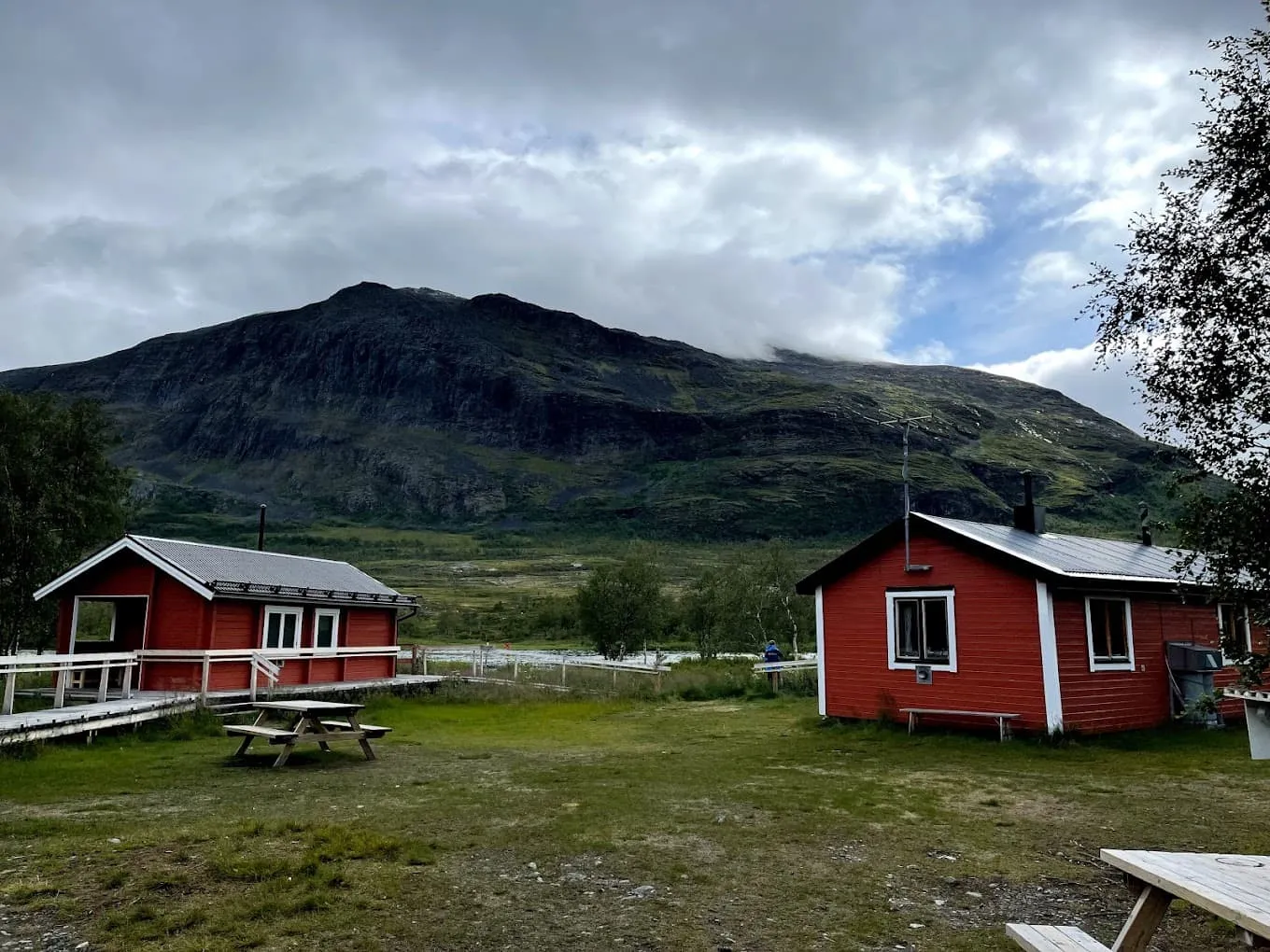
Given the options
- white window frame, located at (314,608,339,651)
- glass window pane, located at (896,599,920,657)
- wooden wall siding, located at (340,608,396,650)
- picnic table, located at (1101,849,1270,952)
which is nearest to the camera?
picnic table, located at (1101,849,1270,952)

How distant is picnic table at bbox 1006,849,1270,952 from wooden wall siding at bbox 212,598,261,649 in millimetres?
21584

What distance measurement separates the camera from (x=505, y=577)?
375ft

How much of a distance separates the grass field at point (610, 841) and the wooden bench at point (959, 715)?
632mm

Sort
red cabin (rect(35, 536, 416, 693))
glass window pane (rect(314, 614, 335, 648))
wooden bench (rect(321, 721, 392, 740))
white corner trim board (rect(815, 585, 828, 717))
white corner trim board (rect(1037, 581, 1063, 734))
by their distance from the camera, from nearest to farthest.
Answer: wooden bench (rect(321, 721, 392, 740)) → white corner trim board (rect(1037, 581, 1063, 734)) → white corner trim board (rect(815, 585, 828, 717)) → red cabin (rect(35, 536, 416, 693)) → glass window pane (rect(314, 614, 335, 648))

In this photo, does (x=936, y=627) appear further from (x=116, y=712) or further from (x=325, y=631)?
(x=325, y=631)

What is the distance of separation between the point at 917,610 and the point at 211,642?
17.3m

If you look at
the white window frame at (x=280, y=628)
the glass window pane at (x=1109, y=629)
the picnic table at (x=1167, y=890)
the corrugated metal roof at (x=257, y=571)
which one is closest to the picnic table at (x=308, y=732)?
the corrugated metal roof at (x=257, y=571)

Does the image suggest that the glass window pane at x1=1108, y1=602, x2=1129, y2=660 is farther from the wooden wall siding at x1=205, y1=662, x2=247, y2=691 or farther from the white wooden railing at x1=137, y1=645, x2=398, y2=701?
the wooden wall siding at x1=205, y1=662, x2=247, y2=691

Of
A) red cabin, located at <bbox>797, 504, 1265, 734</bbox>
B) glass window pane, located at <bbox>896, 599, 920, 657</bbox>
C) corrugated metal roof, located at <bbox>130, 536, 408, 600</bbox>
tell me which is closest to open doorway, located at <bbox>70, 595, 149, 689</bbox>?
corrugated metal roof, located at <bbox>130, 536, 408, 600</bbox>

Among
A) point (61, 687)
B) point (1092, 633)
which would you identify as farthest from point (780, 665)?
point (61, 687)

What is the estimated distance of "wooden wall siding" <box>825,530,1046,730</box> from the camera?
53.4 ft

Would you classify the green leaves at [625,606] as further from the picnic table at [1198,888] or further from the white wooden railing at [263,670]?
the picnic table at [1198,888]

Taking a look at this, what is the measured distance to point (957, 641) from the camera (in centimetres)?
1723

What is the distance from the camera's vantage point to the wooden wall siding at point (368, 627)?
2734 centimetres
